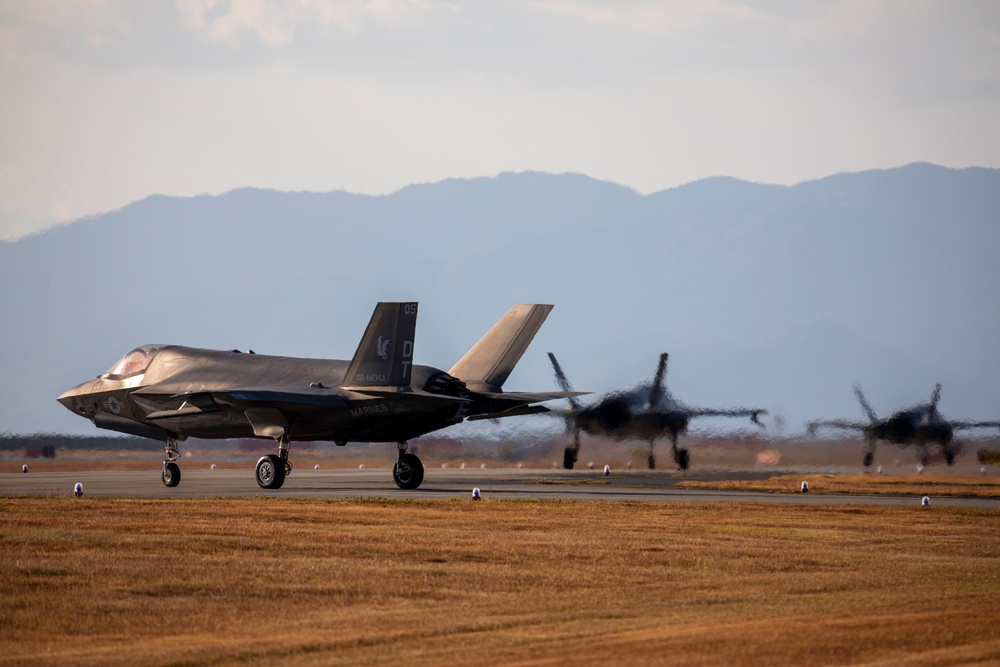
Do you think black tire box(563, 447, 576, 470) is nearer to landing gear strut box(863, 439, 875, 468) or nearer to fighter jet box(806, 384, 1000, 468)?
fighter jet box(806, 384, 1000, 468)

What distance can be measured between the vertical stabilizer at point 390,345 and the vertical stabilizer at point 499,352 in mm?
4261

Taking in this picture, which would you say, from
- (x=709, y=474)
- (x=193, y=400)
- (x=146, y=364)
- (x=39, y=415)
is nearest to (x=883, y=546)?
(x=193, y=400)

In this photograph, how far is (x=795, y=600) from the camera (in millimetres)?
14703

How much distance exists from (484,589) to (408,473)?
67.7ft

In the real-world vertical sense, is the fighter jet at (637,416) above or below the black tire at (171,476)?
above

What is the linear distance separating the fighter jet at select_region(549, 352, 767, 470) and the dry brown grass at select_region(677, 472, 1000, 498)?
9.16 meters

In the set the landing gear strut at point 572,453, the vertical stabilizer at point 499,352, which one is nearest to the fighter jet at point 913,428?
the landing gear strut at point 572,453

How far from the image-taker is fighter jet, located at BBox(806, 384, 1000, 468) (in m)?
49.5

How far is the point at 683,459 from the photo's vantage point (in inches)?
2079

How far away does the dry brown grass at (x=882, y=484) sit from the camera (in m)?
37.3

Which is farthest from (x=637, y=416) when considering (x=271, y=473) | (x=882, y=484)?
(x=271, y=473)

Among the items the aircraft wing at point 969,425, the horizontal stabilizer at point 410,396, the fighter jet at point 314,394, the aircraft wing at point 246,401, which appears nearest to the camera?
the horizontal stabilizer at point 410,396

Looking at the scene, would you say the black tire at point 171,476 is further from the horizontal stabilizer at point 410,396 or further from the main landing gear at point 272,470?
the horizontal stabilizer at point 410,396

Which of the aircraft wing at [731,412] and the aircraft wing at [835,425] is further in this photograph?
the aircraft wing at [731,412]
